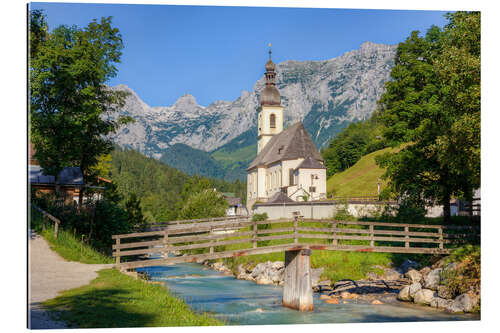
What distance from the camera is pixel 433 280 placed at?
17453mm

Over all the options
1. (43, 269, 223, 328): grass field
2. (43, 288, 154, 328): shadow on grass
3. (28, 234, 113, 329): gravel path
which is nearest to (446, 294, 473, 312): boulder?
(43, 269, 223, 328): grass field

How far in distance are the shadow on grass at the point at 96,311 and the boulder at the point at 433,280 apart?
10.9m

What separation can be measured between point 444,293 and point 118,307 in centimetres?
1084

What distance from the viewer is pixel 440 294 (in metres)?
16.3

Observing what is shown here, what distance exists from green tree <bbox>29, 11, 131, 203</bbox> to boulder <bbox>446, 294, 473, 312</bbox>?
1449 centimetres

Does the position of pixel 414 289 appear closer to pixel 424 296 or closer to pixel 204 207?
pixel 424 296

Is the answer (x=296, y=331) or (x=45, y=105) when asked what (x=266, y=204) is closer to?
(x=45, y=105)

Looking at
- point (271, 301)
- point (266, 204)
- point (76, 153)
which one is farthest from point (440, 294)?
point (266, 204)

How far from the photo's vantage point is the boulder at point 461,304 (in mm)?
14445

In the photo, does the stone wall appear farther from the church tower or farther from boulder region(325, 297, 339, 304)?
the church tower

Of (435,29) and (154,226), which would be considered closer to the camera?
(435,29)

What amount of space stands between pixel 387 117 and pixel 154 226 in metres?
19.3

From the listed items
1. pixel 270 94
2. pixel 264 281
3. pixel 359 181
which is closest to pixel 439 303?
pixel 264 281

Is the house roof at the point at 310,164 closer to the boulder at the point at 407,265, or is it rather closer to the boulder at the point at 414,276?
the boulder at the point at 407,265
